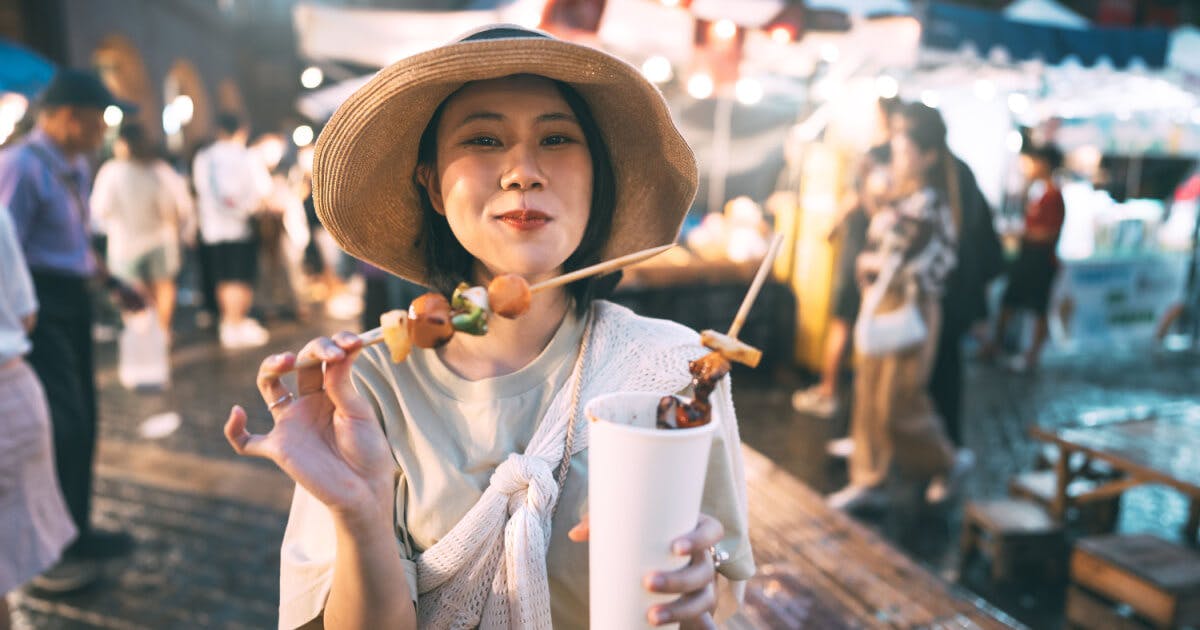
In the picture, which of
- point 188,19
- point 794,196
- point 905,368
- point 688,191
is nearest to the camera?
point 688,191

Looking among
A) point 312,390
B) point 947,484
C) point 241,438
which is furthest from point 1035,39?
point 241,438

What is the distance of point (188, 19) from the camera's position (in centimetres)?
1769

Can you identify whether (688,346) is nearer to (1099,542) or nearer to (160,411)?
(1099,542)

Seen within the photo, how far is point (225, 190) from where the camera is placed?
841 cm

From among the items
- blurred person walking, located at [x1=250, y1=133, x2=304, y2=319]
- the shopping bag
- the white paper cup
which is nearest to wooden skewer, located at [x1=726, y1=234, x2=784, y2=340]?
the white paper cup

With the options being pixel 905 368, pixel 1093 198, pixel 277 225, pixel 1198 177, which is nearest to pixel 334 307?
pixel 277 225

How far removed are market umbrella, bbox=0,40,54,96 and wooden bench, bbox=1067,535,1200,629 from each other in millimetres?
8057

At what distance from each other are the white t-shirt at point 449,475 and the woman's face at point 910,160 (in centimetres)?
372

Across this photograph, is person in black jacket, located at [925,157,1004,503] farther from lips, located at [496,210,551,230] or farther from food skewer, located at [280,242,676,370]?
food skewer, located at [280,242,676,370]

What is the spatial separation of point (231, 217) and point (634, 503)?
354 inches

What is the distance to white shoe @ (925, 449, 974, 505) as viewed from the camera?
15.9 ft

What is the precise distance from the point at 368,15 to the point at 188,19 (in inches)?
566

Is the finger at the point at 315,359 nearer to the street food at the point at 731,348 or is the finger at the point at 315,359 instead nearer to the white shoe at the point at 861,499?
the street food at the point at 731,348

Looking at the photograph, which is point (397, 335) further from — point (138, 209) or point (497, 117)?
point (138, 209)
